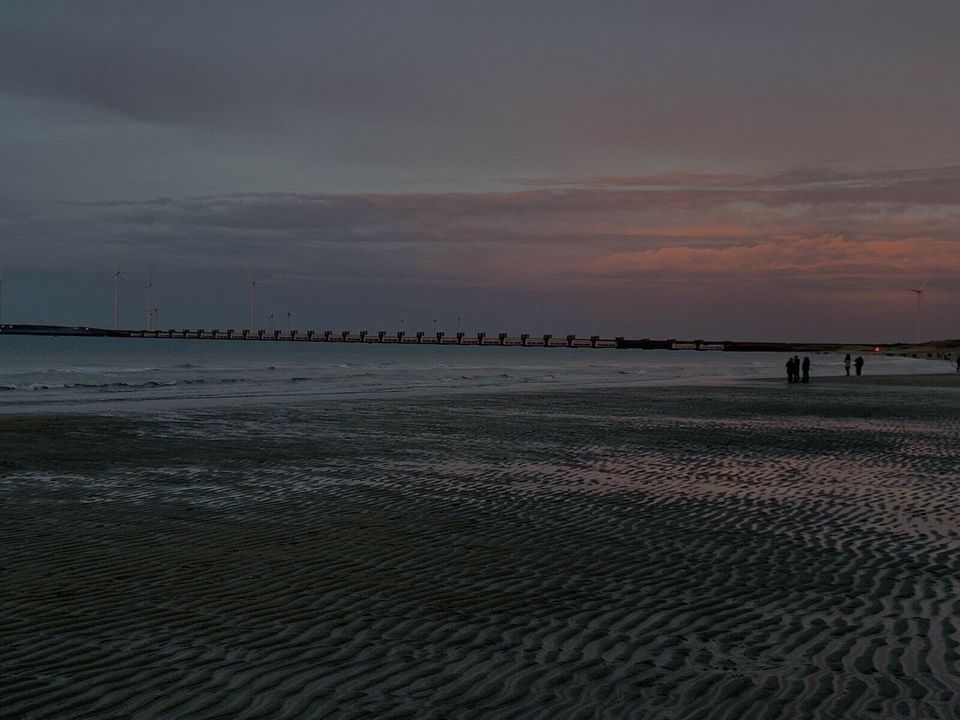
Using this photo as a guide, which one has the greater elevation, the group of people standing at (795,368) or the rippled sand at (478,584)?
the group of people standing at (795,368)

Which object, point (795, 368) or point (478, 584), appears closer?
point (478, 584)

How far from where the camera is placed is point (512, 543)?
10703 mm

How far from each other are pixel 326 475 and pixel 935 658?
11227 mm

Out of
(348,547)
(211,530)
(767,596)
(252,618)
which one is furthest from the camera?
(211,530)

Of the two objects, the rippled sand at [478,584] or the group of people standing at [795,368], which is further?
the group of people standing at [795,368]

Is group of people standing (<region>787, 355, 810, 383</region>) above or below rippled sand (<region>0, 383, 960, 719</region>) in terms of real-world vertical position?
above

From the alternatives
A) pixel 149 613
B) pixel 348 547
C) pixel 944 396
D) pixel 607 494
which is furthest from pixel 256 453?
pixel 944 396

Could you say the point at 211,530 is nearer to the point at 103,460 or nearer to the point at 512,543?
the point at 512,543

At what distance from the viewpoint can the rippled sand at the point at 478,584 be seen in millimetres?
6043

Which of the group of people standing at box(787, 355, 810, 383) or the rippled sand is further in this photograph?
the group of people standing at box(787, 355, 810, 383)

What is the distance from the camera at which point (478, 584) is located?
882 centimetres

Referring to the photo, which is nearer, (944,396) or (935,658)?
(935,658)

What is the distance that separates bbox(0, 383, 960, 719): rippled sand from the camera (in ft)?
19.8

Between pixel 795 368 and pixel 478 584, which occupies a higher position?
pixel 795 368
